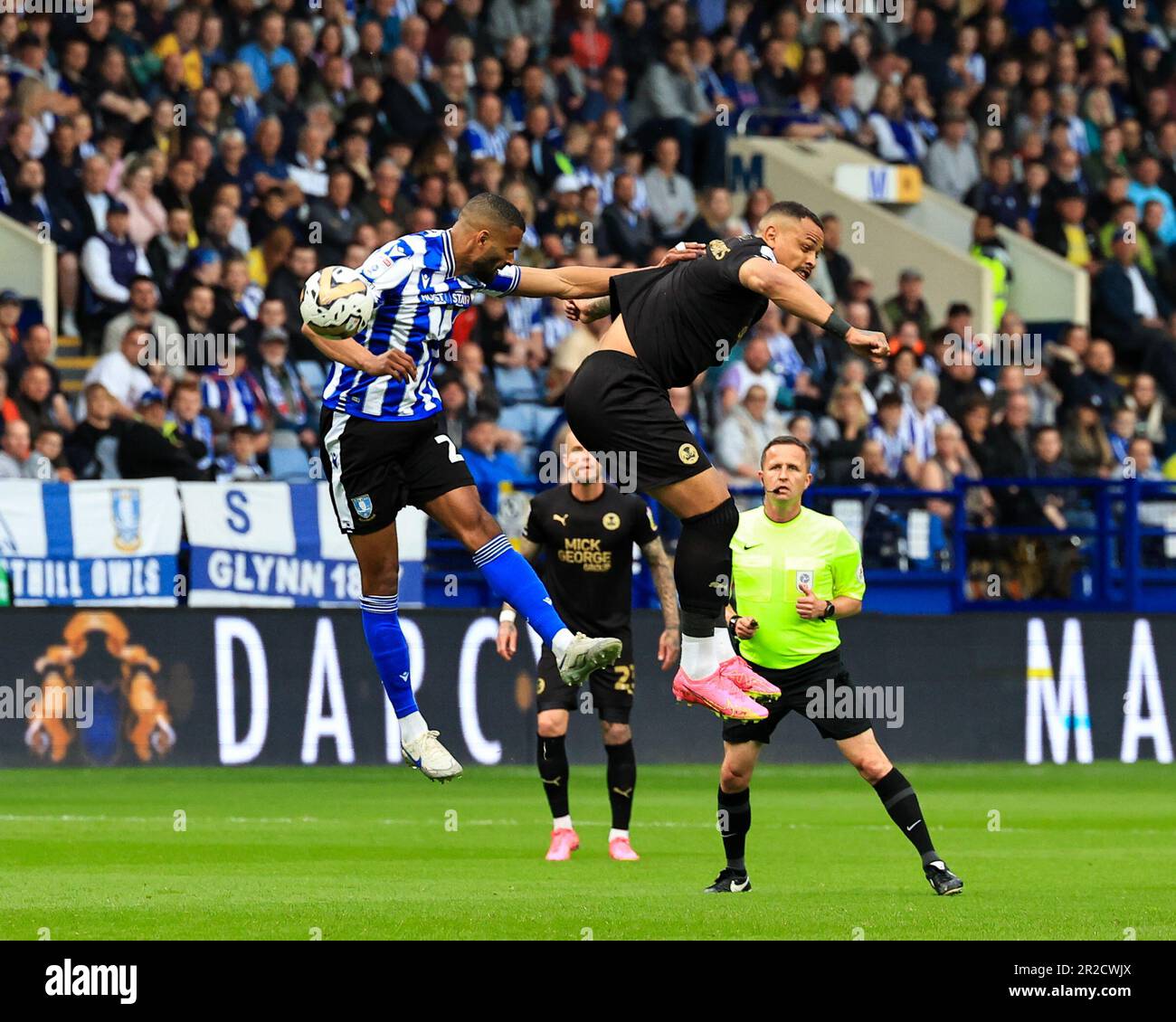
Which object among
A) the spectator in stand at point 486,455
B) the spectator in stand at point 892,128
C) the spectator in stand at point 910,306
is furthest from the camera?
the spectator in stand at point 892,128

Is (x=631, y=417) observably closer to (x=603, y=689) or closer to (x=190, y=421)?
(x=603, y=689)

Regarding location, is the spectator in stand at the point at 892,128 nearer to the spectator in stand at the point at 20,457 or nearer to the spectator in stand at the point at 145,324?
the spectator in stand at the point at 145,324

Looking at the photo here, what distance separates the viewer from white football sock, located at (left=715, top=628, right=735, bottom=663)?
1052 centimetres

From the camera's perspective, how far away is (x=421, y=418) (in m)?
10.7

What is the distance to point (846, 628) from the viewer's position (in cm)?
1988

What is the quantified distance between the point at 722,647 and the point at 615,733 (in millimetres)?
3962

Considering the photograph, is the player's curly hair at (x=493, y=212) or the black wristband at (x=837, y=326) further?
the player's curly hair at (x=493, y=212)

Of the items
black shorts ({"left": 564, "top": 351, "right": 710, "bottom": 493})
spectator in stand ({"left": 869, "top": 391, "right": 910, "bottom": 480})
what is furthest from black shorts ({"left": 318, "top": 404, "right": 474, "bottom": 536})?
spectator in stand ({"left": 869, "top": 391, "right": 910, "bottom": 480})

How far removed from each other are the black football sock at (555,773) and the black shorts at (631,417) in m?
4.26

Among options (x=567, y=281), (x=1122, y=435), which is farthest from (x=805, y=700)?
(x=1122, y=435)

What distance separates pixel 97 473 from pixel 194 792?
2.97 meters

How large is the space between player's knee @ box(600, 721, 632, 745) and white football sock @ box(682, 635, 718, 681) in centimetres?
390

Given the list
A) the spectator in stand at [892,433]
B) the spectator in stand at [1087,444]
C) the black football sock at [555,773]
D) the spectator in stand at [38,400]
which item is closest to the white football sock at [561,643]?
the black football sock at [555,773]

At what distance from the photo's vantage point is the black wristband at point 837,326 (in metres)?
9.27
